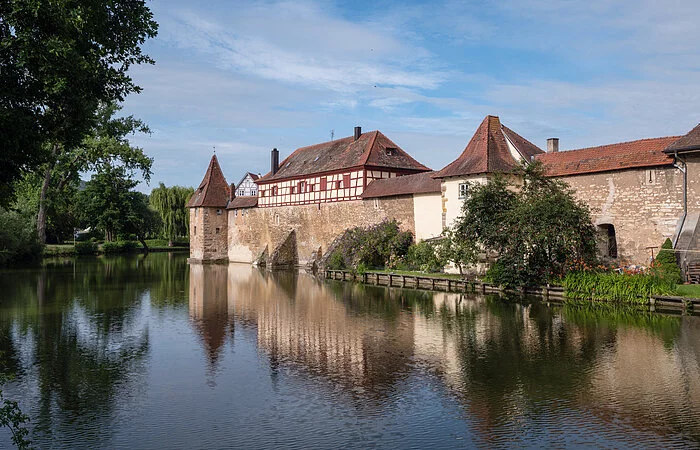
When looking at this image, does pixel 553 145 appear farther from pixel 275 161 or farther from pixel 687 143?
pixel 275 161

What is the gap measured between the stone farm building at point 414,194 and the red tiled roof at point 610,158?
0.04m

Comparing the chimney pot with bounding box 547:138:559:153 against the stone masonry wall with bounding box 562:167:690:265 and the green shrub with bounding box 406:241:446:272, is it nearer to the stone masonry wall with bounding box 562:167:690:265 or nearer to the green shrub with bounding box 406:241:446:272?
the stone masonry wall with bounding box 562:167:690:265

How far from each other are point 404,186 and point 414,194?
3.84 ft

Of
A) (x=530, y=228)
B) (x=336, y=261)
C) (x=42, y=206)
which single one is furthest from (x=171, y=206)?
(x=530, y=228)

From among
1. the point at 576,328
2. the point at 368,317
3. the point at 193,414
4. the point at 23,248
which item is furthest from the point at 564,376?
the point at 23,248

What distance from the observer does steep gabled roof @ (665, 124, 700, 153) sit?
18.8 metres

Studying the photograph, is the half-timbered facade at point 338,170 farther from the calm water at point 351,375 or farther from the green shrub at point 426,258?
the calm water at point 351,375

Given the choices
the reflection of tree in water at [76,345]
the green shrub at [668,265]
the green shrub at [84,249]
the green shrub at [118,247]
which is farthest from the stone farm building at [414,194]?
the reflection of tree in water at [76,345]

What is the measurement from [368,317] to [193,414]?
8.49 m

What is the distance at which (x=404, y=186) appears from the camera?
2958cm

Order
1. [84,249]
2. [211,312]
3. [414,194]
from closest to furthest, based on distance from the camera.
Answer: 1. [211,312]
2. [414,194]
3. [84,249]

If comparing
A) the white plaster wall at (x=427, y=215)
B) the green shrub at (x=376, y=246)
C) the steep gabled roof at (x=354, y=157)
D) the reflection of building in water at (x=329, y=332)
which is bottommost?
the reflection of building in water at (x=329, y=332)

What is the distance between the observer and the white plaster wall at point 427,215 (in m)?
27.1

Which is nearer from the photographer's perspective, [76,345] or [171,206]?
[76,345]
